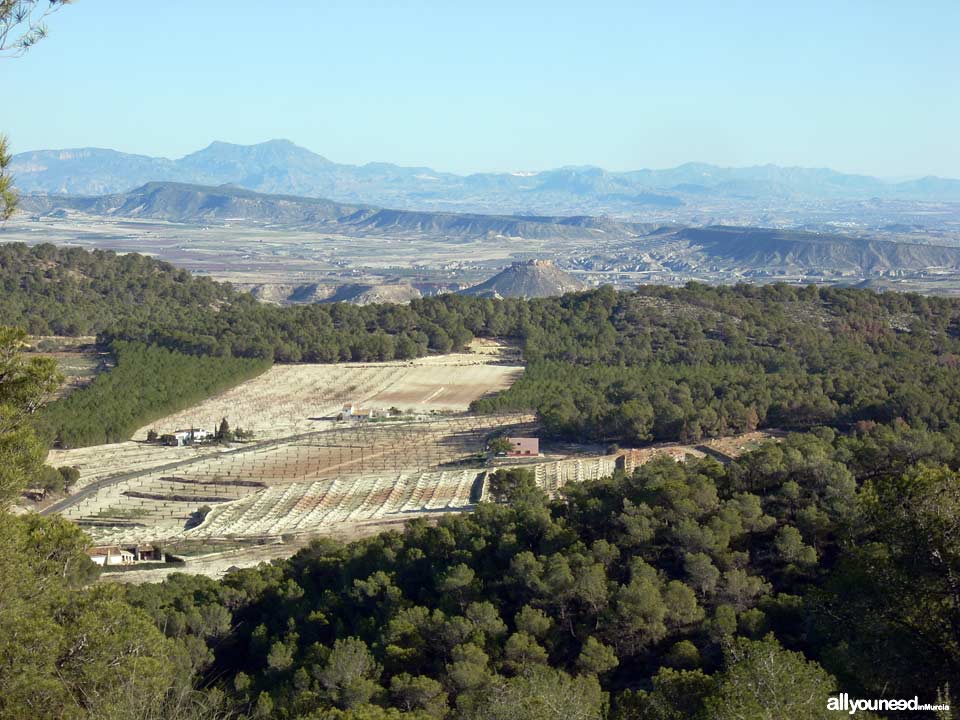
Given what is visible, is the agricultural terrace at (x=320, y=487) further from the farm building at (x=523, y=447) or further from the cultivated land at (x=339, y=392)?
the cultivated land at (x=339, y=392)

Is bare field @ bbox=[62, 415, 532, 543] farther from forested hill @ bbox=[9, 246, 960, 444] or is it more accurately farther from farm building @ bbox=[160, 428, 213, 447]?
forested hill @ bbox=[9, 246, 960, 444]

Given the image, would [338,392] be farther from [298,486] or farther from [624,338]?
[298,486]

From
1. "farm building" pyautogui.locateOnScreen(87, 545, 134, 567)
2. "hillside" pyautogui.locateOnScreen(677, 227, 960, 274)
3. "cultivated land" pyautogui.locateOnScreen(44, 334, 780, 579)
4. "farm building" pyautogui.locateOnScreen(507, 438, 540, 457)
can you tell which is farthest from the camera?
"hillside" pyautogui.locateOnScreen(677, 227, 960, 274)

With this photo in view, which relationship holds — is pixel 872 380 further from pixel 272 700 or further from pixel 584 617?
pixel 272 700

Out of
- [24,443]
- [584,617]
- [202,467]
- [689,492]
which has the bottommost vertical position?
[202,467]

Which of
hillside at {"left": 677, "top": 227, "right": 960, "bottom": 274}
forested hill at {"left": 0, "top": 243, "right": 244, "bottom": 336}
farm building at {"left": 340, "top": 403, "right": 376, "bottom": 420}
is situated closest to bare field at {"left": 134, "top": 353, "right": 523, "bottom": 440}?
farm building at {"left": 340, "top": 403, "right": 376, "bottom": 420}

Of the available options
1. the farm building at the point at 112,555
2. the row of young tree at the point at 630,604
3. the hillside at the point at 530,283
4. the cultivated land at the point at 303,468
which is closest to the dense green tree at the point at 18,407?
the row of young tree at the point at 630,604

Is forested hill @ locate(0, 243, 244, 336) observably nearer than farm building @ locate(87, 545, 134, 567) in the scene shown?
No

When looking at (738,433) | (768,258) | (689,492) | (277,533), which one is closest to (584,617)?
(689,492)
